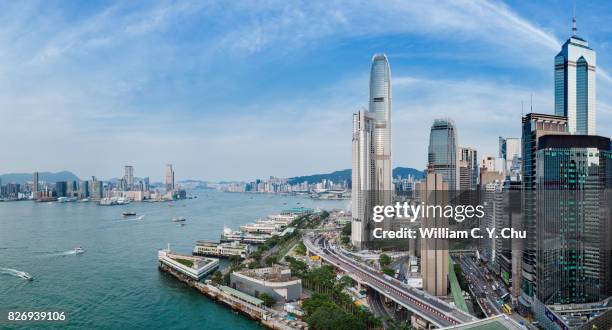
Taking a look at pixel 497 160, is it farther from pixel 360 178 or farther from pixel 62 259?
pixel 62 259

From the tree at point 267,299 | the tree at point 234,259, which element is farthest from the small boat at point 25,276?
the tree at point 267,299

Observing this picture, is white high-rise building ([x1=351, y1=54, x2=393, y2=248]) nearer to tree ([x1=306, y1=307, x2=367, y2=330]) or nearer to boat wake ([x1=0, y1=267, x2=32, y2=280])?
tree ([x1=306, y1=307, x2=367, y2=330])

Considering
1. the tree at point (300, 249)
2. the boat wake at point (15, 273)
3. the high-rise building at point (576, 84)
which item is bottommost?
the tree at point (300, 249)

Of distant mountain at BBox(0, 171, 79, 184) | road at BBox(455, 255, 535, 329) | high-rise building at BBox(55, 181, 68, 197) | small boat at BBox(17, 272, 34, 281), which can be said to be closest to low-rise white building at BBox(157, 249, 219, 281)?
small boat at BBox(17, 272, 34, 281)

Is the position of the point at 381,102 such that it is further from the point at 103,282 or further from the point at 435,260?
the point at 103,282

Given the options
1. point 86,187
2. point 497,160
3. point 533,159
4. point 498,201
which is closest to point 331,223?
point 497,160

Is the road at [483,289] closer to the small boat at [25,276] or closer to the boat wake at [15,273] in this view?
the small boat at [25,276]
